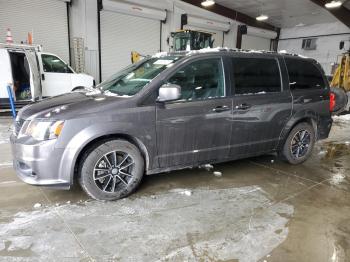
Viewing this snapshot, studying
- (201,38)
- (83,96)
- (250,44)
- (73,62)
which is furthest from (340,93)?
(250,44)

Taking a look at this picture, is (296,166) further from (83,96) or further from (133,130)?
(83,96)

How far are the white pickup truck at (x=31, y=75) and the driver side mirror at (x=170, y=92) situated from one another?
5.39 metres

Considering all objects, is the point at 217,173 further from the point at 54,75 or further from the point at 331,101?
the point at 54,75

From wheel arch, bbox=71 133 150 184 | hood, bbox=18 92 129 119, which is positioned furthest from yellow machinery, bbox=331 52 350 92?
hood, bbox=18 92 129 119

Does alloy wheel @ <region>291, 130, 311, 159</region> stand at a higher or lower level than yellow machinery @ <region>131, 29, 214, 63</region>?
lower

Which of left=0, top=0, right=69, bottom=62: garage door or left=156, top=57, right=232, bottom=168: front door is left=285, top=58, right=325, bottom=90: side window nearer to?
left=156, top=57, right=232, bottom=168: front door

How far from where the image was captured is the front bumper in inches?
106

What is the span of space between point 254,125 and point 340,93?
8.20ft

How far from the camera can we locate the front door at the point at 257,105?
11.6ft

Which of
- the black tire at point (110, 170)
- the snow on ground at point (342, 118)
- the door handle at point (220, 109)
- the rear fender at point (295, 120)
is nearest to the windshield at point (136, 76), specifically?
the black tire at point (110, 170)

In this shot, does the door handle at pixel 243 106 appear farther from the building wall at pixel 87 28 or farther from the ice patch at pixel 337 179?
the building wall at pixel 87 28

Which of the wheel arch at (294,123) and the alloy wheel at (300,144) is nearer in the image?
the wheel arch at (294,123)

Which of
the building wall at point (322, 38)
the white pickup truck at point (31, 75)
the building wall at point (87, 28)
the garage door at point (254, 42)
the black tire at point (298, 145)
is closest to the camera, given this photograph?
the black tire at point (298, 145)

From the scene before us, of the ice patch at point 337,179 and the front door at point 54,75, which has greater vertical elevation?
the front door at point 54,75
